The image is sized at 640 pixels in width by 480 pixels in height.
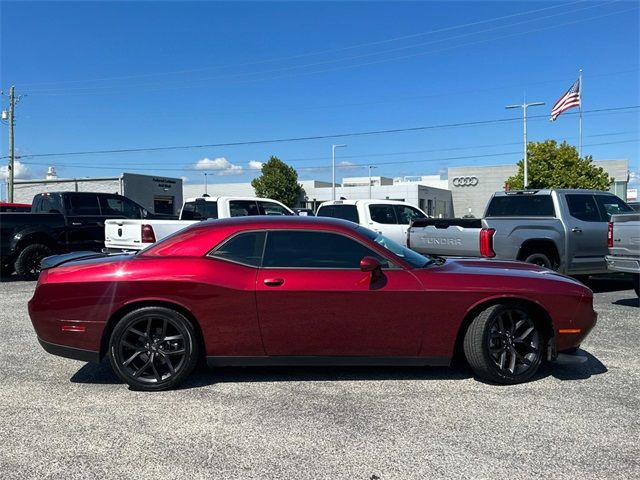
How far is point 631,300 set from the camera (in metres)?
9.18

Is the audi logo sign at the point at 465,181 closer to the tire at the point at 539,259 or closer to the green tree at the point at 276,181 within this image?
the green tree at the point at 276,181

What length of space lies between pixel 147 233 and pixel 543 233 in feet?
23.6

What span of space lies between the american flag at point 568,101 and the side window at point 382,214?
939 inches

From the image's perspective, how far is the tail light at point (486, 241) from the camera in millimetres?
8773

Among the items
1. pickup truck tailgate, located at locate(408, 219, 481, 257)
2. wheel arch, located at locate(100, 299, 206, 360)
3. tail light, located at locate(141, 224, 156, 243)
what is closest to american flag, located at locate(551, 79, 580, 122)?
pickup truck tailgate, located at locate(408, 219, 481, 257)

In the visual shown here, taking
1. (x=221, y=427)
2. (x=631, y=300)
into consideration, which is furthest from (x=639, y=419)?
(x=631, y=300)

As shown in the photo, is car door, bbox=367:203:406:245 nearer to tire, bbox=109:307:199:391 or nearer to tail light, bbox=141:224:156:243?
tail light, bbox=141:224:156:243

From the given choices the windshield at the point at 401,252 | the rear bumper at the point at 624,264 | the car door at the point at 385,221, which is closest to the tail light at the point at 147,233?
the car door at the point at 385,221

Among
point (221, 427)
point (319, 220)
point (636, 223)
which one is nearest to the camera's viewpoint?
point (221, 427)

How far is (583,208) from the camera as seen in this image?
398 inches

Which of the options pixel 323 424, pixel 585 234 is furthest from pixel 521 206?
pixel 323 424

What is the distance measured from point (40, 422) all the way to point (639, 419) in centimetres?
442

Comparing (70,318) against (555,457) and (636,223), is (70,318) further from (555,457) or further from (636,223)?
(636,223)

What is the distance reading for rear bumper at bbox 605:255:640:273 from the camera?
7.83 m
